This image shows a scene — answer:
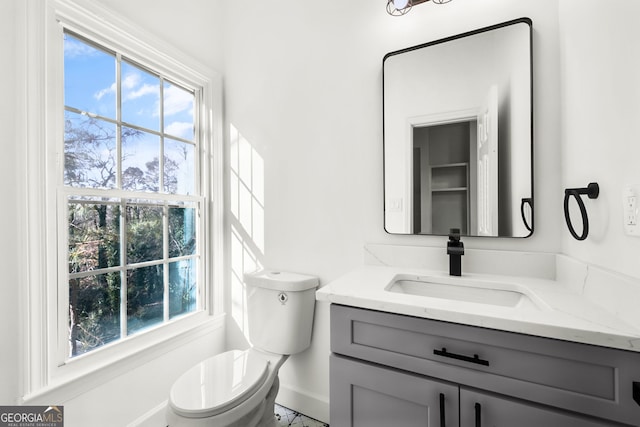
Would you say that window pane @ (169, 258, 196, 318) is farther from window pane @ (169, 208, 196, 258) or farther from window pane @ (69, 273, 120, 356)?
window pane @ (69, 273, 120, 356)

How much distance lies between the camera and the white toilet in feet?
3.55

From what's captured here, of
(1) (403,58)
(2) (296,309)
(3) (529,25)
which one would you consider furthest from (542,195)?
(2) (296,309)

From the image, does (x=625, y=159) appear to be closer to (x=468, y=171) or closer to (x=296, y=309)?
(x=468, y=171)

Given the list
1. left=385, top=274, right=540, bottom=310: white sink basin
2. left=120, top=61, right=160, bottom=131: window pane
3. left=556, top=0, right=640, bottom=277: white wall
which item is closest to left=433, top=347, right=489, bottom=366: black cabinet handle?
left=385, top=274, right=540, bottom=310: white sink basin

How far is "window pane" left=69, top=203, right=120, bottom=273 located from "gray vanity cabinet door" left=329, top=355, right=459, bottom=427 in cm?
117

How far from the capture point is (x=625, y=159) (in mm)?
765

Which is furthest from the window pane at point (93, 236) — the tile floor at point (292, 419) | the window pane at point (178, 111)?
the tile floor at point (292, 419)

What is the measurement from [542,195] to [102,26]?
2.06 meters

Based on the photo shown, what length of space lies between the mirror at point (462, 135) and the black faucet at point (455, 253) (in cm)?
10

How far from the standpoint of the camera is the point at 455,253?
1.20m

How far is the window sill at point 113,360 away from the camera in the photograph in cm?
117

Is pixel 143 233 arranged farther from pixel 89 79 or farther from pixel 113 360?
pixel 89 79

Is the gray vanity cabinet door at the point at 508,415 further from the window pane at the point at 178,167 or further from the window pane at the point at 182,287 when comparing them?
the window pane at the point at 178,167

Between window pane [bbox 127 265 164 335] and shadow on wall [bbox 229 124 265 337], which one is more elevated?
shadow on wall [bbox 229 124 265 337]
